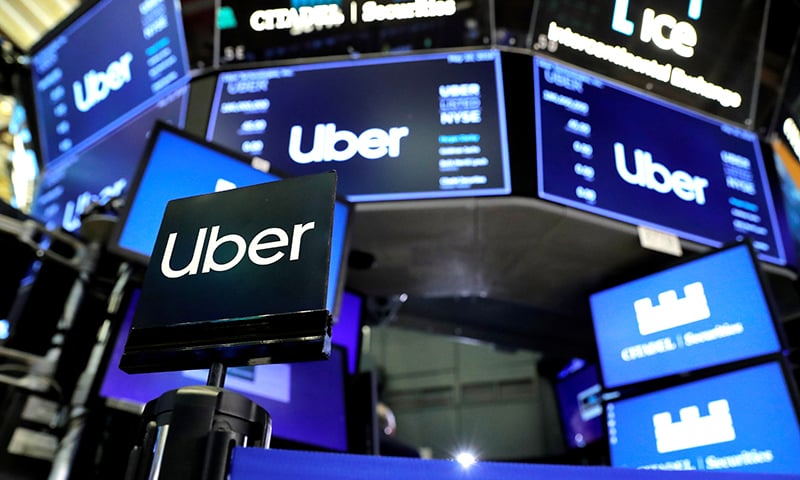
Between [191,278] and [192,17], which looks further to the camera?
[192,17]

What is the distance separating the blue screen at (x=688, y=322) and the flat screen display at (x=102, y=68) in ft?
8.62

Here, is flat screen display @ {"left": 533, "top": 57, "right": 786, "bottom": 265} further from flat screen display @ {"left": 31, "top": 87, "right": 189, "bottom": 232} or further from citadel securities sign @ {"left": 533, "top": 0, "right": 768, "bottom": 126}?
flat screen display @ {"left": 31, "top": 87, "right": 189, "bottom": 232}

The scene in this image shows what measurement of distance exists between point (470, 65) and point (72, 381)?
2.33 m

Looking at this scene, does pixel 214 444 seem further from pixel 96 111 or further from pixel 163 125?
pixel 96 111

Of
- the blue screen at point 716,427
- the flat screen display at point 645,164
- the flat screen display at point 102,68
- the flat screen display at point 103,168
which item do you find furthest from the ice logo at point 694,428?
the flat screen display at point 102,68

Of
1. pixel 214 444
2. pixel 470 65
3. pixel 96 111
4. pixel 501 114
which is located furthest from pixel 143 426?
pixel 96 111

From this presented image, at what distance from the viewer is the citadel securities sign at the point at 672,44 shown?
11.3 ft

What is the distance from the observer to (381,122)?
3.21 metres

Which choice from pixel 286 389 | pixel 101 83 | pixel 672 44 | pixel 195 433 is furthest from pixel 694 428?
pixel 101 83

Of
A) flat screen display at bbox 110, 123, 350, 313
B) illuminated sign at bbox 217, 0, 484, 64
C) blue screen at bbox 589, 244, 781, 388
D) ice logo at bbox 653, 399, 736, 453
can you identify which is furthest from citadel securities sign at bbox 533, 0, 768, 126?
ice logo at bbox 653, 399, 736, 453

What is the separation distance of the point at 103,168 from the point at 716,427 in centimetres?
331

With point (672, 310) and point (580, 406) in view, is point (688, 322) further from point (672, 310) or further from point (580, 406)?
point (580, 406)

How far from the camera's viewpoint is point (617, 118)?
339 centimetres

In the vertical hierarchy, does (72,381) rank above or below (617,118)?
below
